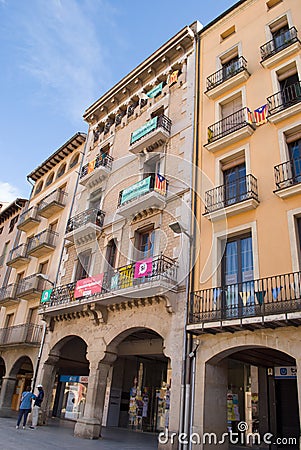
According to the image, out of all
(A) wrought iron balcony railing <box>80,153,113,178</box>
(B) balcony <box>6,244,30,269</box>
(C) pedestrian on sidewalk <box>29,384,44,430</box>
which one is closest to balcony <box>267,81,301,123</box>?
(A) wrought iron balcony railing <box>80,153,113,178</box>

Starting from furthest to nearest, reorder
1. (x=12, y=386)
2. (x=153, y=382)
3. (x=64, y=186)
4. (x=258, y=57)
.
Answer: (x=64, y=186), (x=12, y=386), (x=153, y=382), (x=258, y=57)

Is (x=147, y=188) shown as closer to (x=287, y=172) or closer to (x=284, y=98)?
(x=287, y=172)

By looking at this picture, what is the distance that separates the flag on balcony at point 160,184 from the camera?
46.9 feet

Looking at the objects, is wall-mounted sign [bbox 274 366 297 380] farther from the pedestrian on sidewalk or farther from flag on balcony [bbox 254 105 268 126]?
the pedestrian on sidewalk

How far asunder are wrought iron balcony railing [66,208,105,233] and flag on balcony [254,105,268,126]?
26.1ft

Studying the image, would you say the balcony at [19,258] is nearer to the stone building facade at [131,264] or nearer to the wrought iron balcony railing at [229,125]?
the stone building facade at [131,264]

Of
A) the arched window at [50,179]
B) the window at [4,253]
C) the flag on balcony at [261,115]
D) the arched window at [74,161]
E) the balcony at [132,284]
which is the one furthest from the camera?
the window at [4,253]

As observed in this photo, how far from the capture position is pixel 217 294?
36.7ft

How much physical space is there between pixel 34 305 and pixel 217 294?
12.1 meters

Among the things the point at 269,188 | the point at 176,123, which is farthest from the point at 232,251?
the point at 176,123

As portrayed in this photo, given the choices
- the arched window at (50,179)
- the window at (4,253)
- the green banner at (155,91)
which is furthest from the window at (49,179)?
the green banner at (155,91)

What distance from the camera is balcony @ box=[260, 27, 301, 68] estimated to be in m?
12.8

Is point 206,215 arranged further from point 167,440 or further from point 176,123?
point 167,440

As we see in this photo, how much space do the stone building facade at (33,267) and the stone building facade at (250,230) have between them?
A: 334 inches
